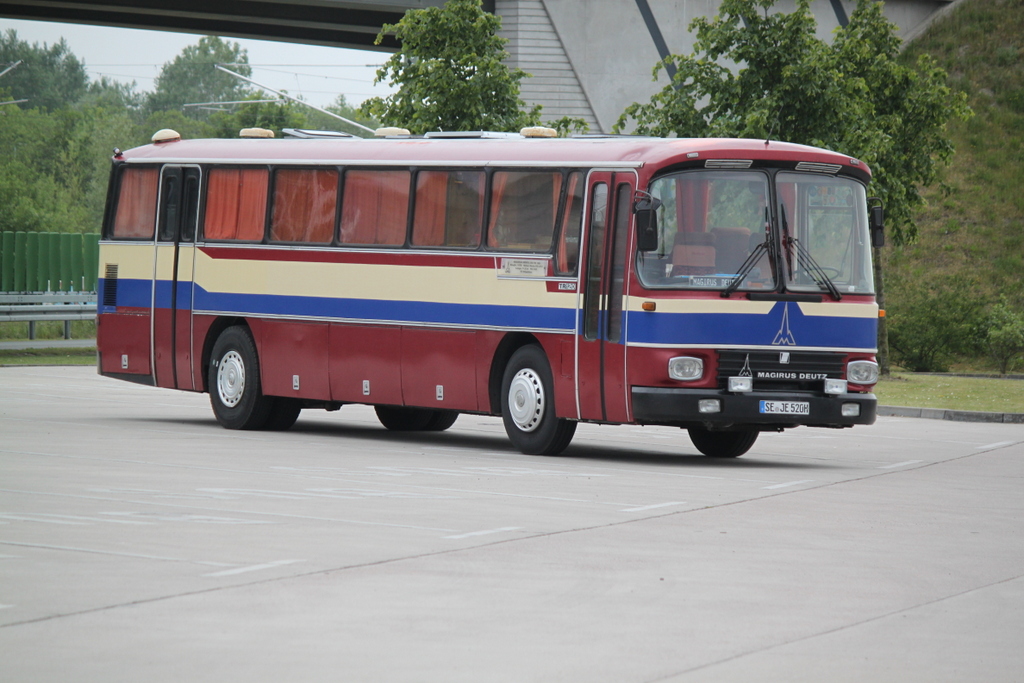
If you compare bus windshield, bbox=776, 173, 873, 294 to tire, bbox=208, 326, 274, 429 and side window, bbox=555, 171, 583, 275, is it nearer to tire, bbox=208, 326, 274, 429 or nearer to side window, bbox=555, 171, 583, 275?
side window, bbox=555, 171, 583, 275

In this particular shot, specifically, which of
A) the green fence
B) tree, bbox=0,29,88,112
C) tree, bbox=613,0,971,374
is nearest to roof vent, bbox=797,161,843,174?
tree, bbox=613,0,971,374

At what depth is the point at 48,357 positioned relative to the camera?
35.2 metres

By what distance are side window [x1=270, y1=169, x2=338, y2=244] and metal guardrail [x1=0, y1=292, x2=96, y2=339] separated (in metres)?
20.1

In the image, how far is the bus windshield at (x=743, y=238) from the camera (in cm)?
1594

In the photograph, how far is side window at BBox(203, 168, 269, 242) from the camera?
19703mm

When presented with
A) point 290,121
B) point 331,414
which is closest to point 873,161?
point 331,414

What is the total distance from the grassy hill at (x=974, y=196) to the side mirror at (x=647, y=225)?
876 inches

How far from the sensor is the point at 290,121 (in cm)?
13575

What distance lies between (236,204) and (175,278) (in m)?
1.20

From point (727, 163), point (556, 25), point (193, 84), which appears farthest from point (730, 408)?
point (193, 84)

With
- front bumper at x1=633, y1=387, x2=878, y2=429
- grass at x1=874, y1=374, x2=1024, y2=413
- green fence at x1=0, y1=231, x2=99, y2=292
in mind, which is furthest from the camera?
green fence at x1=0, y1=231, x2=99, y2=292

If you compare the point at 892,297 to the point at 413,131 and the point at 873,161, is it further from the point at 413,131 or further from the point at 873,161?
the point at 413,131

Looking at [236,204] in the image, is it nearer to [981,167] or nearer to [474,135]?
[474,135]

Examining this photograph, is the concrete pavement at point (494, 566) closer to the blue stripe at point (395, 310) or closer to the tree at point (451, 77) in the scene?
the blue stripe at point (395, 310)
